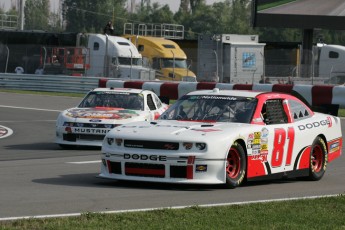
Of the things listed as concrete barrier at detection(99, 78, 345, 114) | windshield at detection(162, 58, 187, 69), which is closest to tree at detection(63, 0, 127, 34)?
windshield at detection(162, 58, 187, 69)

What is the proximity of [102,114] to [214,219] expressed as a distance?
9.06 metres

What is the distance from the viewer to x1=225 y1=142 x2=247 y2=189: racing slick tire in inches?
462

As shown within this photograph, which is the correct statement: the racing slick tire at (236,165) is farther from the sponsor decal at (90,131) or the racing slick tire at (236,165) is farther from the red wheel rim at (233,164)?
the sponsor decal at (90,131)

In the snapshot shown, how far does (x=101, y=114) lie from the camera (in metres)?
17.7

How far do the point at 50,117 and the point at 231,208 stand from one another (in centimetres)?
1767

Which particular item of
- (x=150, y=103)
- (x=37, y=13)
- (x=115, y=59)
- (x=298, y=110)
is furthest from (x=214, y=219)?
(x=37, y=13)

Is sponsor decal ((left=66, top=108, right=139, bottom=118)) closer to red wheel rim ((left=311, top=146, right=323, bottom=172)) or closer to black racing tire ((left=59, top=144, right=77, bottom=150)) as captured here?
black racing tire ((left=59, top=144, right=77, bottom=150))

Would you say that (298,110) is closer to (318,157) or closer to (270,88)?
(318,157)

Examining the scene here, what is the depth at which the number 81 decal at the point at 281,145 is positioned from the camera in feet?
41.1

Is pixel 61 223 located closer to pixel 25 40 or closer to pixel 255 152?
pixel 255 152

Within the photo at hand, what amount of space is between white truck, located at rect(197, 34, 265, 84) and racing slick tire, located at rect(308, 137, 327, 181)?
28886 millimetres

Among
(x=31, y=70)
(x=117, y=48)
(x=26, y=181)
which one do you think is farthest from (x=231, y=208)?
(x=31, y=70)

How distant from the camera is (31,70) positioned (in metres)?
49.2

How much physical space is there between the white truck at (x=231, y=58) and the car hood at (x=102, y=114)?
2449 centimetres
